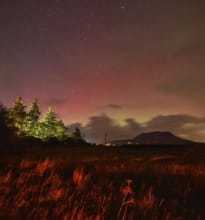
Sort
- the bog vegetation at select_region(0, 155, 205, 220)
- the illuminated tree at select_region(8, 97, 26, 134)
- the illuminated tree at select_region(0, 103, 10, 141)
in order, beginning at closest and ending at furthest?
the bog vegetation at select_region(0, 155, 205, 220), the illuminated tree at select_region(0, 103, 10, 141), the illuminated tree at select_region(8, 97, 26, 134)

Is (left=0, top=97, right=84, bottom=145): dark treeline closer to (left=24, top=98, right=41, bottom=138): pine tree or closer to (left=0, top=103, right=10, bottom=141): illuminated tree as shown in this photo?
(left=24, top=98, right=41, bottom=138): pine tree

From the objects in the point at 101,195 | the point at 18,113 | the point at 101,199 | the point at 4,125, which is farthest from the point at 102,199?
the point at 18,113

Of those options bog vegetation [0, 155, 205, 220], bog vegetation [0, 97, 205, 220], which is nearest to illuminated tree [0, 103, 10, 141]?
bog vegetation [0, 97, 205, 220]

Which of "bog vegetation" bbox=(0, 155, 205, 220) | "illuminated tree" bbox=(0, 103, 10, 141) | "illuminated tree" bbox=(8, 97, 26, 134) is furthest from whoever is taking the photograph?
"illuminated tree" bbox=(8, 97, 26, 134)

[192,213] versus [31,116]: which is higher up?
[31,116]

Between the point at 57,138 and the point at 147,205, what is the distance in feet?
293

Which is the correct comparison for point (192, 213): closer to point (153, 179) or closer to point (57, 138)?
point (153, 179)

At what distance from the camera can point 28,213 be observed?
6.11m

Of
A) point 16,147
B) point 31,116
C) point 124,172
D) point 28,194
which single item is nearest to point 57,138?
point 31,116

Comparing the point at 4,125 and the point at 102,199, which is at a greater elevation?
the point at 4,125

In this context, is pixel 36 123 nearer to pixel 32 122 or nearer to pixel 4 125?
pixel 32 122

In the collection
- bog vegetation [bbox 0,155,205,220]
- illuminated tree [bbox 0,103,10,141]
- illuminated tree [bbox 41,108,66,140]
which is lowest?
bog vegetation [bbox 0,155,205,220]

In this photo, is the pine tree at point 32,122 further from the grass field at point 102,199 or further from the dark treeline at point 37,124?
the grass field at point 102,199

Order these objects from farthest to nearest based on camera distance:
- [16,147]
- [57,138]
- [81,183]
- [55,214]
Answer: [57,138], [16,147], [81,183], [55,214]
